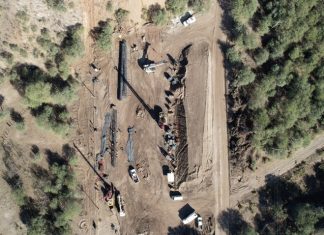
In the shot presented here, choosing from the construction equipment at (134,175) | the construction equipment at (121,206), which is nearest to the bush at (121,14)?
the construction equipment at (134,175)

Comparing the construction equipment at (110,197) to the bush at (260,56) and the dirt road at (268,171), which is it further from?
the bush at (260,56)

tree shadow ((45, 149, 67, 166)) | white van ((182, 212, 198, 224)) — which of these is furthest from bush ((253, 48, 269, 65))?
tree shadow ((45, 149, 67, 166))

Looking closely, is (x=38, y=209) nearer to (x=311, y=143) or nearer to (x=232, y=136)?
(x=232, y=136)

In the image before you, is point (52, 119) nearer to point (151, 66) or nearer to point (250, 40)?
point (151, 66)

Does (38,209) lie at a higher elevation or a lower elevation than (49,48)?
lower

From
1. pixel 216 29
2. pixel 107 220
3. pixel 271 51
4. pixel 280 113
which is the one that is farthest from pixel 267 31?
pixel 107 220
